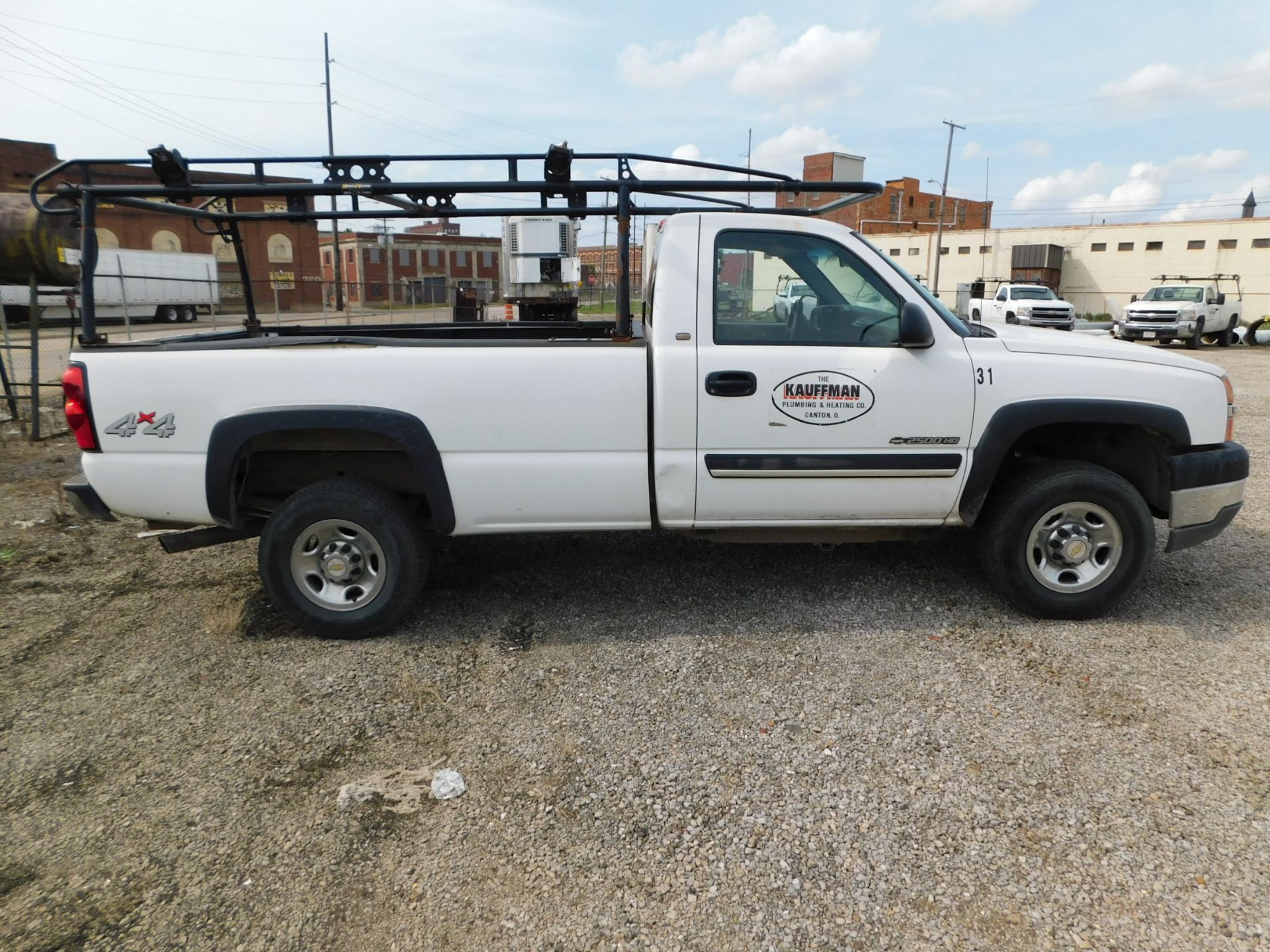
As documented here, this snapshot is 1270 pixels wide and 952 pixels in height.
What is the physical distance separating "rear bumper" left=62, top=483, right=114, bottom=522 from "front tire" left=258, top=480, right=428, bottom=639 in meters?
0.80

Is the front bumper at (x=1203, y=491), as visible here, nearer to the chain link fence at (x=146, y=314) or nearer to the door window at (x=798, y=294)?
the door window at (x=798, y=294)

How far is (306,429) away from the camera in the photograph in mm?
3945

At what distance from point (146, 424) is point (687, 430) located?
2.51m

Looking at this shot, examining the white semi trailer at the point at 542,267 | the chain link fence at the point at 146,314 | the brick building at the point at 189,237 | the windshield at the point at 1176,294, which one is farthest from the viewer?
the brick building at the point at 189,237

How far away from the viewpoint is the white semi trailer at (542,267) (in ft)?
61.9

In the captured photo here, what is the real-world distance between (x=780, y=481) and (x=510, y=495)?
1300mm

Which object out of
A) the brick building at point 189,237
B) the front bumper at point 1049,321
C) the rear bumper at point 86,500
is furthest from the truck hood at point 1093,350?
the brick building at point 189,237

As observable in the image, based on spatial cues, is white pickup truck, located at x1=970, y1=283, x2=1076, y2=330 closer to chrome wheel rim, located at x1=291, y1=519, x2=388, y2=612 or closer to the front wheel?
the front wheel

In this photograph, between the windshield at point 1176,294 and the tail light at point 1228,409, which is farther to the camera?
the windshield at point 1176,294

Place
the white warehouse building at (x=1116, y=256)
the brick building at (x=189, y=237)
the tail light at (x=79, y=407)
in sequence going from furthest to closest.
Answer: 1. the white warehouse building at (x=1116, y=256)
2. the brick building at (x=189, y=237)
3. the tail light at (x=79, y=407)

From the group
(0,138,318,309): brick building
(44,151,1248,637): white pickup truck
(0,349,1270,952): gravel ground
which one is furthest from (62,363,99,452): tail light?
(0,138,318,309): brick building

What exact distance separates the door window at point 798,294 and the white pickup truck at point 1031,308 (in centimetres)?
2502

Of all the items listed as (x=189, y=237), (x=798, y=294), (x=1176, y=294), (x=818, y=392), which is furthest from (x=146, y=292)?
(x=1176, y=294)

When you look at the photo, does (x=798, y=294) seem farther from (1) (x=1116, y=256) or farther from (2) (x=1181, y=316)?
(1) (x=1116, y=256)
